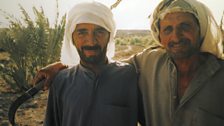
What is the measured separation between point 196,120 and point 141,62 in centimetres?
71

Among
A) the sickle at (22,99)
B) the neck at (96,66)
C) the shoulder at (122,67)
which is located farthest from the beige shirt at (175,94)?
the sickle at (22,99)

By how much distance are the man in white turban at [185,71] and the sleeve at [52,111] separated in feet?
2.26

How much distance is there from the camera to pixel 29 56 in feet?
29.7

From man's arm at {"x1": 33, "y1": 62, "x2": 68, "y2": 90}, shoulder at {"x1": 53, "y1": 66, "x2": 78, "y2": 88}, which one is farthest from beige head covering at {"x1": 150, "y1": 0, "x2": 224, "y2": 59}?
man's arm at {"x1": 33, "y1": 62, "x2": 68, "y2": 90}

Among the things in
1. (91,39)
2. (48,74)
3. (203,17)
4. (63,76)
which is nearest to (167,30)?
(203,17)

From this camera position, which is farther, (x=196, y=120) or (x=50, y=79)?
(x=50, y=79)

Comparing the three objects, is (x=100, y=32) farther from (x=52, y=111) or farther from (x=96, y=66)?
(x=52, y=111)

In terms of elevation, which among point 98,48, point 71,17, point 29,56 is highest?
point 71,17

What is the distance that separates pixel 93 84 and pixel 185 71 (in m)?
0.70

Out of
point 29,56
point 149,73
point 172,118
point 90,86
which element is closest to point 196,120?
point 172,118

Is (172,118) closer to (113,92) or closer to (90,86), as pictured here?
(113,92)

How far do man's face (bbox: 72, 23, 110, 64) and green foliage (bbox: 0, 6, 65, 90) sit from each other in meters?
5.98

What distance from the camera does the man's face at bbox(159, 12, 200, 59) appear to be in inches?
108

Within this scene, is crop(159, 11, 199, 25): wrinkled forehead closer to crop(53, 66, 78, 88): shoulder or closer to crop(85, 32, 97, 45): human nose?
crop(85, 32, 97, 45): human nose
